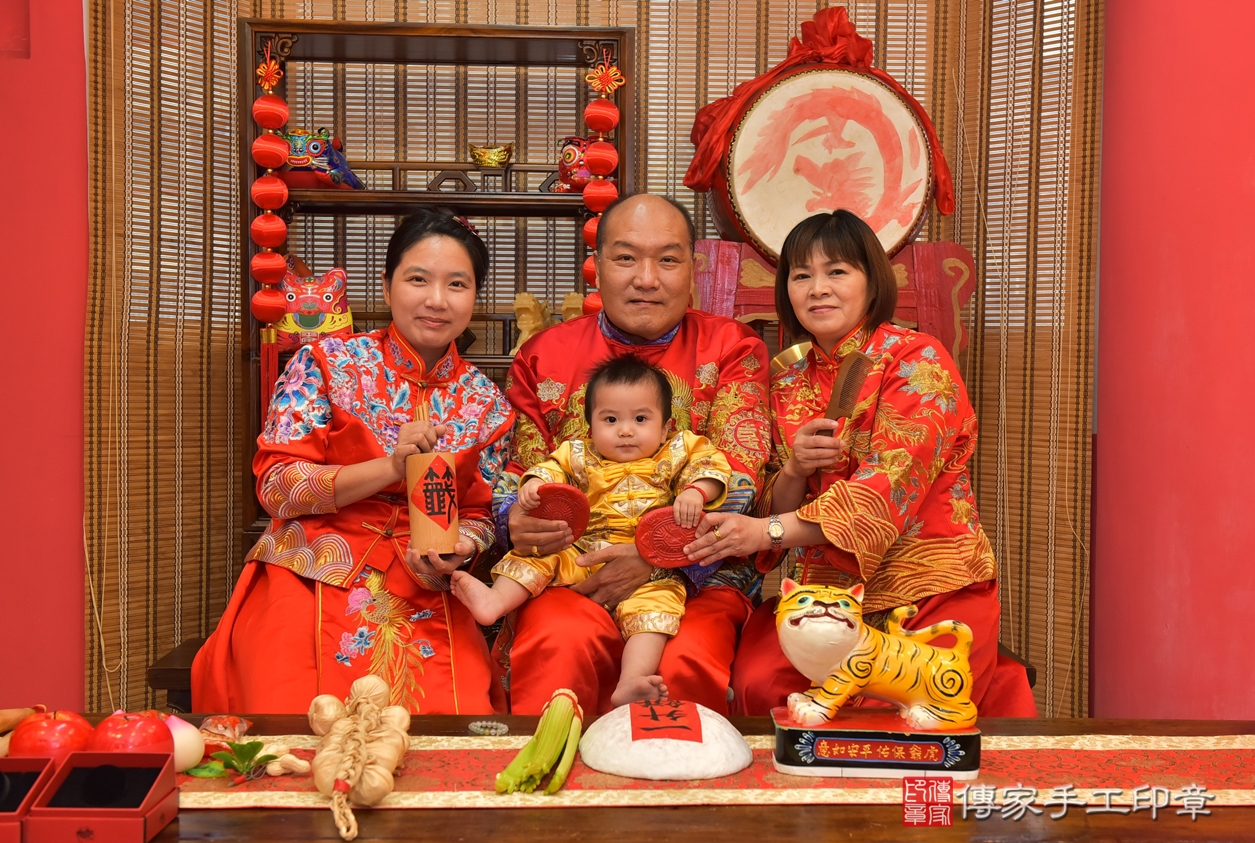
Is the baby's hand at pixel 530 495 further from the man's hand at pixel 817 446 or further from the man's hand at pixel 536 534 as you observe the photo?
the man's hand at pixel 817 446

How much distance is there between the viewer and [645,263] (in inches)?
96.9

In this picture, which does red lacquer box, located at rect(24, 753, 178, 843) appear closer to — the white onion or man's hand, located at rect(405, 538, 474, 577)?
the white onion

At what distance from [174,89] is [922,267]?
2327 millimetres

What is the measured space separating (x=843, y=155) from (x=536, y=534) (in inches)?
60.2

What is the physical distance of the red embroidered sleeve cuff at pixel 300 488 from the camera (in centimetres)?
217

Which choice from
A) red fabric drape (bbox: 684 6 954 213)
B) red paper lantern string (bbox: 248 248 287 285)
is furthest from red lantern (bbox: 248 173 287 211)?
red fabric drape (bbox: 684 6 954 213)

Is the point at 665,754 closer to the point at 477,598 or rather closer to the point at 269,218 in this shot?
the point at 477,598

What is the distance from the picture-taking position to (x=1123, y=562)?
10.1 feet

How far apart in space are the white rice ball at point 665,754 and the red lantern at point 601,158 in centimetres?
193

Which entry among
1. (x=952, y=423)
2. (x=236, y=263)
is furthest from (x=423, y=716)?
(x=236, y=263)

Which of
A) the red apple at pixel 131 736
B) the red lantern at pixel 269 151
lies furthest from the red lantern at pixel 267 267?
the red apple at pixel 131 736

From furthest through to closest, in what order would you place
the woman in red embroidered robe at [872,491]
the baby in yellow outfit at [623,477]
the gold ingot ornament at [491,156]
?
the gold ingot ornament at [491,156], the baby in yellow outfit at [623,477], the woman in red embroidered robe at [872,491]

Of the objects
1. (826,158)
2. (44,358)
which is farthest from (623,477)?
(44,358)

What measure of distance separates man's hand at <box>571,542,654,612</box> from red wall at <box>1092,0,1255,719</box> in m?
1.44
